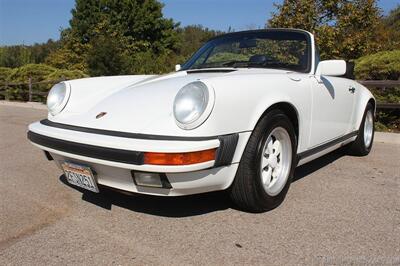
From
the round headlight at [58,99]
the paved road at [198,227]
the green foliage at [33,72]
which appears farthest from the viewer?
the green foliage at [33,72]

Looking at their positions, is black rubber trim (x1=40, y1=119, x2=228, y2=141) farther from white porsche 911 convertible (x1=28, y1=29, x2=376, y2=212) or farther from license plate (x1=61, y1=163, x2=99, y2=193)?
license plate (x1=61, y1=163, x2=99, y2=193)

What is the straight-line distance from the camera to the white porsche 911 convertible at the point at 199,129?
2535mm

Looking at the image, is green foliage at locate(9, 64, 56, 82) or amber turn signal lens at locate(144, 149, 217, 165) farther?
green foliage at locate(9, 64, 56, 82)

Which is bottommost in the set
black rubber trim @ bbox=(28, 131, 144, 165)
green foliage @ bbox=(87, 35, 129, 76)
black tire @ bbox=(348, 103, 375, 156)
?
black tire @ bbox=(348, 103, 375, 156)

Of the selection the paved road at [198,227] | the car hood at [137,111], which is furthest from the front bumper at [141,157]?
the paved road at [198,227]

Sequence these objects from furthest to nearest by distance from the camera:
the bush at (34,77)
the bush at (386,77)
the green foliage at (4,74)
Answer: the green foliage at (4,74) → the bush at (34,77) → the bush at (386,77)

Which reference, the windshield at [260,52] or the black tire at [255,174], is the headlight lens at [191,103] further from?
the windshield at [260,52]

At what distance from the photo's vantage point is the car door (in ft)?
11.8

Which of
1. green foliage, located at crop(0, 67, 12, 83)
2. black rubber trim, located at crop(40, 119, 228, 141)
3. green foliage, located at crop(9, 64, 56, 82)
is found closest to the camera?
black rubber trim, located at crop(40, 119, 228, 141)

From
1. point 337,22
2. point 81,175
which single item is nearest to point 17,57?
point 337,22

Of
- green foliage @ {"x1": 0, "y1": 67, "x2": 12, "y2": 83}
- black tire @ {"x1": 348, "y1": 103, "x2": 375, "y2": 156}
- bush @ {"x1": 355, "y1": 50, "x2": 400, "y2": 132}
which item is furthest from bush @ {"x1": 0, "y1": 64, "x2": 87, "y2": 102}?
black tire @ {"x1": 348, "y1": 103, "x2": 375, "y2": 156}

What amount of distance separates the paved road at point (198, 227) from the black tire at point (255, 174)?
9 centimetres

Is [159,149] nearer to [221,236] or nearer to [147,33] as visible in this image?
[221,236]

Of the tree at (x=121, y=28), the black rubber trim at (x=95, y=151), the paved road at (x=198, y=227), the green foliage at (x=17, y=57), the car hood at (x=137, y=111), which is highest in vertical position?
the tree at (x=121, y=28)
